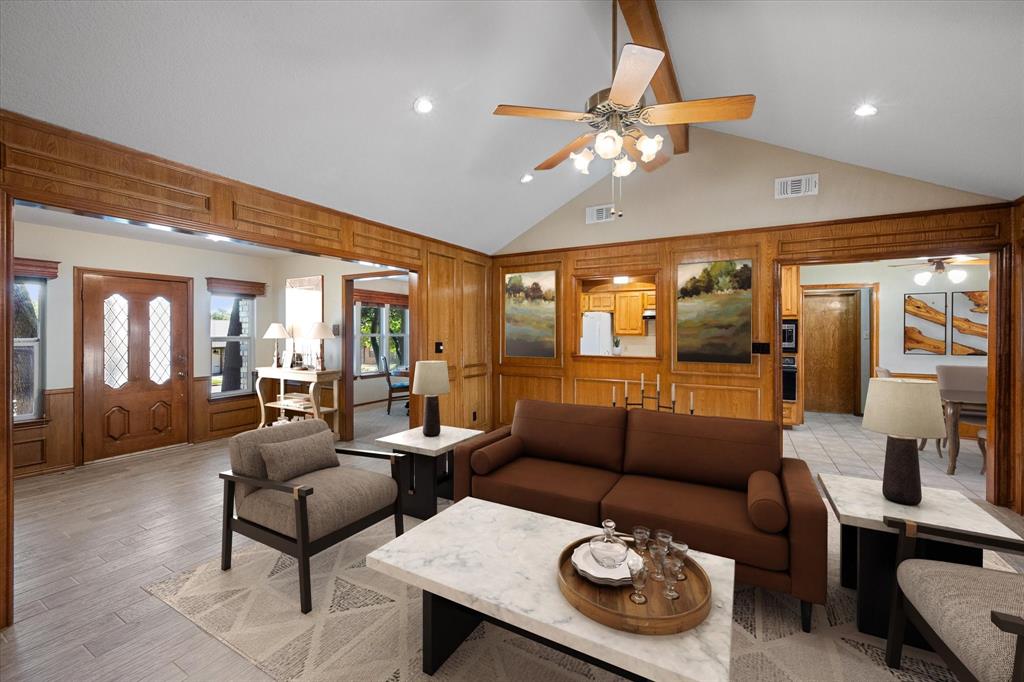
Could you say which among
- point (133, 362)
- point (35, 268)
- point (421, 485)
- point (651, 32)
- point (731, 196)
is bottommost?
point (421, 485)

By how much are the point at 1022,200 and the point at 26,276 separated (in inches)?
366

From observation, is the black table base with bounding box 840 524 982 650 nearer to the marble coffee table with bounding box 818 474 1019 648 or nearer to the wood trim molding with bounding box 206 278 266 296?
the marble coffee table with bounding box 818 474 1019 648

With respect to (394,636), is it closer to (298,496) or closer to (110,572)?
(298,496)

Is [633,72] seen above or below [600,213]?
below

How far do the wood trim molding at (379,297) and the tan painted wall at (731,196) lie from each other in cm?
412

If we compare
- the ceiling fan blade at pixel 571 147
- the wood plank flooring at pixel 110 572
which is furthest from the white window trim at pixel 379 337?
the ceiling fan blade at pixel 571 147

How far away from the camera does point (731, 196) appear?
4.67 m

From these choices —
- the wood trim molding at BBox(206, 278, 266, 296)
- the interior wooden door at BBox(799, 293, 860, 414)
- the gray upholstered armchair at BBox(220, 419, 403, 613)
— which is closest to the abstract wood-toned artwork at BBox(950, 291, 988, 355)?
the interior wooden door at BBox(799, 293, 860, 414)

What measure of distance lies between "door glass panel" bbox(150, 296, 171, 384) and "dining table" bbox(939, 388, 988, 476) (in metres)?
9.14

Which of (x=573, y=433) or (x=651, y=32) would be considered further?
(x=573, y=433)

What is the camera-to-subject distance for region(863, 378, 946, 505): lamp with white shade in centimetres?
204

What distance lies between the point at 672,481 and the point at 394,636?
1.90 m

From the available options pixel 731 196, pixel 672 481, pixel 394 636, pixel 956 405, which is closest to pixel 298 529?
pixel 394 636

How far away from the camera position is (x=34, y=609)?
2.30m
